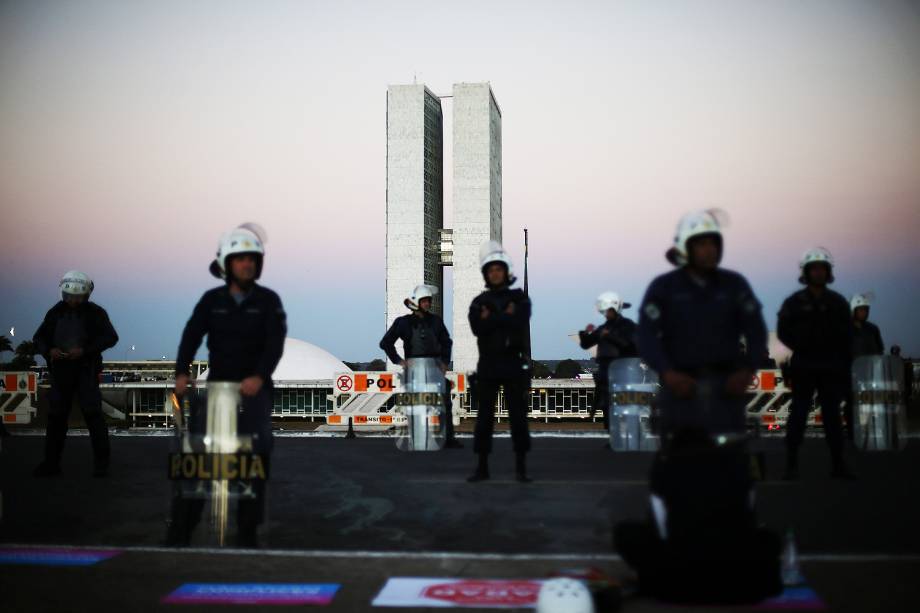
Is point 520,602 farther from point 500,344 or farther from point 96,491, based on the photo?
point 96,491

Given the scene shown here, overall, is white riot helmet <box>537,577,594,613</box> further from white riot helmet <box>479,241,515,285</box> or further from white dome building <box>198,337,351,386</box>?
white dome building <box>198,337,351,386</box>

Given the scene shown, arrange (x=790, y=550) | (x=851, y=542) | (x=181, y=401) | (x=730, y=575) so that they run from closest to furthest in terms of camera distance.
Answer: (x=730, y=575) → (x=790, y=550) → (x=851, y=542) → (x=181, y=401)

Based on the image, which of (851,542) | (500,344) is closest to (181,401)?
(500,344)

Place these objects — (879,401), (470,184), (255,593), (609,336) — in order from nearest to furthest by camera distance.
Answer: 1. (255,593)
2. (879,401)
3. (609,336)
4. (470,184)

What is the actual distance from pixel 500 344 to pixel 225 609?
17.5 feet

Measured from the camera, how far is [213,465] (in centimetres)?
621

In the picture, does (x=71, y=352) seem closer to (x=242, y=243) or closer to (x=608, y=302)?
(x=242, y=243)

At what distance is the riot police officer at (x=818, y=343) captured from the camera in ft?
31.7

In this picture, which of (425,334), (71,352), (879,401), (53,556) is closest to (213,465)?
(53,556)

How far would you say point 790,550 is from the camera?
4.80 metres

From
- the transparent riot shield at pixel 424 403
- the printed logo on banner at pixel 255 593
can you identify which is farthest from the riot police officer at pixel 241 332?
the transparent riot shield at pixel 424 403

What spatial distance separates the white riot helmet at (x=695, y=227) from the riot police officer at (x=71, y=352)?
22.8ft

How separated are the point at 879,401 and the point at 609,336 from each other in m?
3.60

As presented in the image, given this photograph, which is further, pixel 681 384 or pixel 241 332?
pixel 241 332
